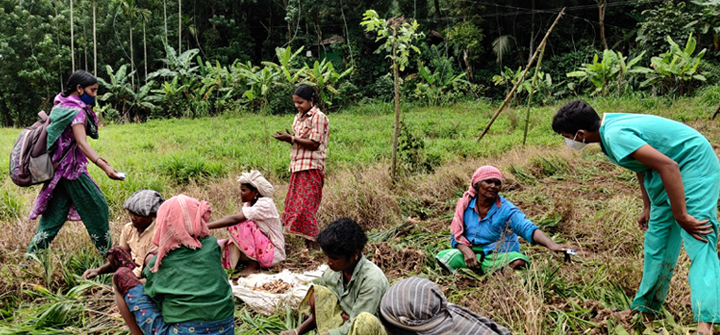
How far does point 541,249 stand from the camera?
13.5 feet

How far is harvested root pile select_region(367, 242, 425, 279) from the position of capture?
153 inches

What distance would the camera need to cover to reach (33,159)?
12.7 ft

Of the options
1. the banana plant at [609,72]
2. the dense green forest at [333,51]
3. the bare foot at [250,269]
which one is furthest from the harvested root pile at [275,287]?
the banana plant at [609,72]

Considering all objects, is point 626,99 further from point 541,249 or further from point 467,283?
point 467,283

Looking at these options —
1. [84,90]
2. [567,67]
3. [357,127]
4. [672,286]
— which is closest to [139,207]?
[84,90]

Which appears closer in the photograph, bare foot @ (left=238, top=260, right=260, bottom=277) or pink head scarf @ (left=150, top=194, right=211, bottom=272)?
pink head scarf @ (left=150, top=194, right=211, bottom=272)

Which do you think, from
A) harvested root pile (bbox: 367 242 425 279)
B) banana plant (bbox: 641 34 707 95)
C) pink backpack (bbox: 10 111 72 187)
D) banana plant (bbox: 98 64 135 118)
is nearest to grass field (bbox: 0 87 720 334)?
harvested root pile (bbox: 367 242 425 279)

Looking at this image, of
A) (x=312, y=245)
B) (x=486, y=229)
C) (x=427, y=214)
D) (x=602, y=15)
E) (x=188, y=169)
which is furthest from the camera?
(x=602, y=15)

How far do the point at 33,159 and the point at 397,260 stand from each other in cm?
289

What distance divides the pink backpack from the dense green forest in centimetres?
Answer: 959

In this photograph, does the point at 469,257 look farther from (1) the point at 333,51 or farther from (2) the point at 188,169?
(1) the point at 333,51

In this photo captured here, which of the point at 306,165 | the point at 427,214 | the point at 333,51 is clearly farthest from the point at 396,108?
the point at 333,51

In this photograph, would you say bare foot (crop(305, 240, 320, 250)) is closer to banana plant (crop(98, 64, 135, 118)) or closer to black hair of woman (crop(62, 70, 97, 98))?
black hair of woman (crop(62, 70, 97, 98))

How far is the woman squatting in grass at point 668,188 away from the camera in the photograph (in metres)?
2.44
